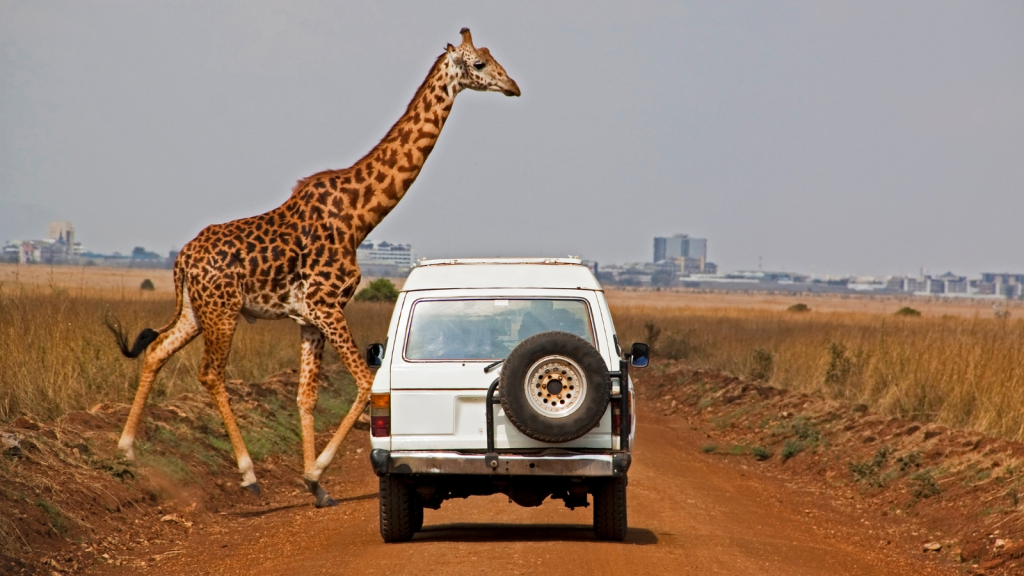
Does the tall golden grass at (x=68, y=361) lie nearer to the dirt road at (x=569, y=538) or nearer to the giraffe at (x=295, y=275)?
the giraffe at (x=295, y=275)

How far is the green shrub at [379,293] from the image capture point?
157 feet

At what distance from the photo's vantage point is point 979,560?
31.5ft

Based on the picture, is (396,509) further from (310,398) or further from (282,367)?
(282,367)

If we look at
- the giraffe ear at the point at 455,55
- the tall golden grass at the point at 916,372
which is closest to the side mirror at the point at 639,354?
the giraffe ear at the point at 455,55

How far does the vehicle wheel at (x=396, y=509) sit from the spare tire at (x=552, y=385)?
1146 mm

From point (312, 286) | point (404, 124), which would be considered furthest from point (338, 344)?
point (404, 124)

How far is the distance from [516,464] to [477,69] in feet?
19.9

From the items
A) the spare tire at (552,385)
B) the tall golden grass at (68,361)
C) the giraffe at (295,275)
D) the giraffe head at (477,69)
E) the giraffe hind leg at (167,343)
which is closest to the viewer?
the spare tire at (552,385)

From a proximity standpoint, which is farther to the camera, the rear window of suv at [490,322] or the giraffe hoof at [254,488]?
the giraffe hoof at [254,488]

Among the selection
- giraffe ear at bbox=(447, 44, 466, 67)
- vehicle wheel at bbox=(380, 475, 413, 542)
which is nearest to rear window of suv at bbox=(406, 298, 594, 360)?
vehicle wheel at bbox=(380, 475, 413, 542)

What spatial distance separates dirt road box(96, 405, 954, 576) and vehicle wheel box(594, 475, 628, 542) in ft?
0.33

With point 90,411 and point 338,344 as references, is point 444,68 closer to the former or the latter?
point 338,344

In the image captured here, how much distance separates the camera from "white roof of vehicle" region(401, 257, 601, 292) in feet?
29.3

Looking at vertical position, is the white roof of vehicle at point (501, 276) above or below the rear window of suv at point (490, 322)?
above
